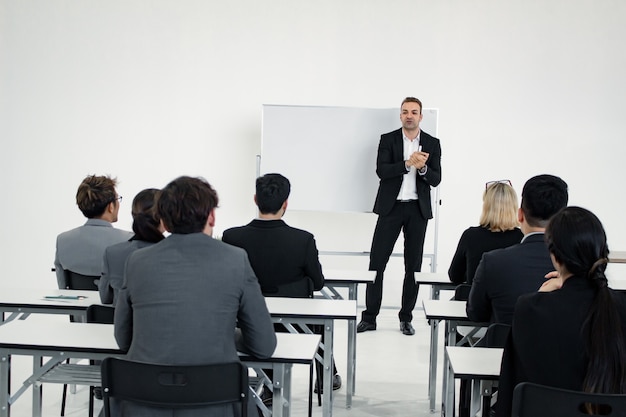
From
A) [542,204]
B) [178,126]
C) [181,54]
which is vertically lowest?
[542,204]

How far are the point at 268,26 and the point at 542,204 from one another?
446 cm

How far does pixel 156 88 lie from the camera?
22.7 feet

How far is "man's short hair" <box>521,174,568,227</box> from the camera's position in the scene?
2.87 m

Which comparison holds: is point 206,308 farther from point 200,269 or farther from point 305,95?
point 305,95

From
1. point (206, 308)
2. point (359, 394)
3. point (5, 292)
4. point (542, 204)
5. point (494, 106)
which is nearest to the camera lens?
point (206, 308)

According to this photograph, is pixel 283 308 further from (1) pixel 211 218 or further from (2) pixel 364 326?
(2) pixel 364 326

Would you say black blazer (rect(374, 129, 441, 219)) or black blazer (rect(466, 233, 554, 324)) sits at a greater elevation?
black blazer (rect(374, 129, 441, 219))

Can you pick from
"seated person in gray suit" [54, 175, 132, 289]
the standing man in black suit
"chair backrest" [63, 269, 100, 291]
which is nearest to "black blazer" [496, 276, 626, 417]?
"seated person in gray suit" [54, 175, 132, 289]

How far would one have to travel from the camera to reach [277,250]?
3.46 meters

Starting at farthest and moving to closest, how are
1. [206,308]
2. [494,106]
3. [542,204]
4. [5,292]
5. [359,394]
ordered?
[494,106] < [359,394] < [5,292] < [542,204] < [206,308]

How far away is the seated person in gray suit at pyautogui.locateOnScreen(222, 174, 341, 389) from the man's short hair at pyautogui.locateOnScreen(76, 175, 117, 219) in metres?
0.69

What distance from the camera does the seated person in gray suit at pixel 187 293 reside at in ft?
7.02

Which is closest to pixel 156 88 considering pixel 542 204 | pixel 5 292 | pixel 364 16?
pixel 364 16

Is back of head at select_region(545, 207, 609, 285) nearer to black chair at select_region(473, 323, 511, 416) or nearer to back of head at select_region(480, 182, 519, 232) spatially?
black chair at select_region(473, 323, 511, 416)
